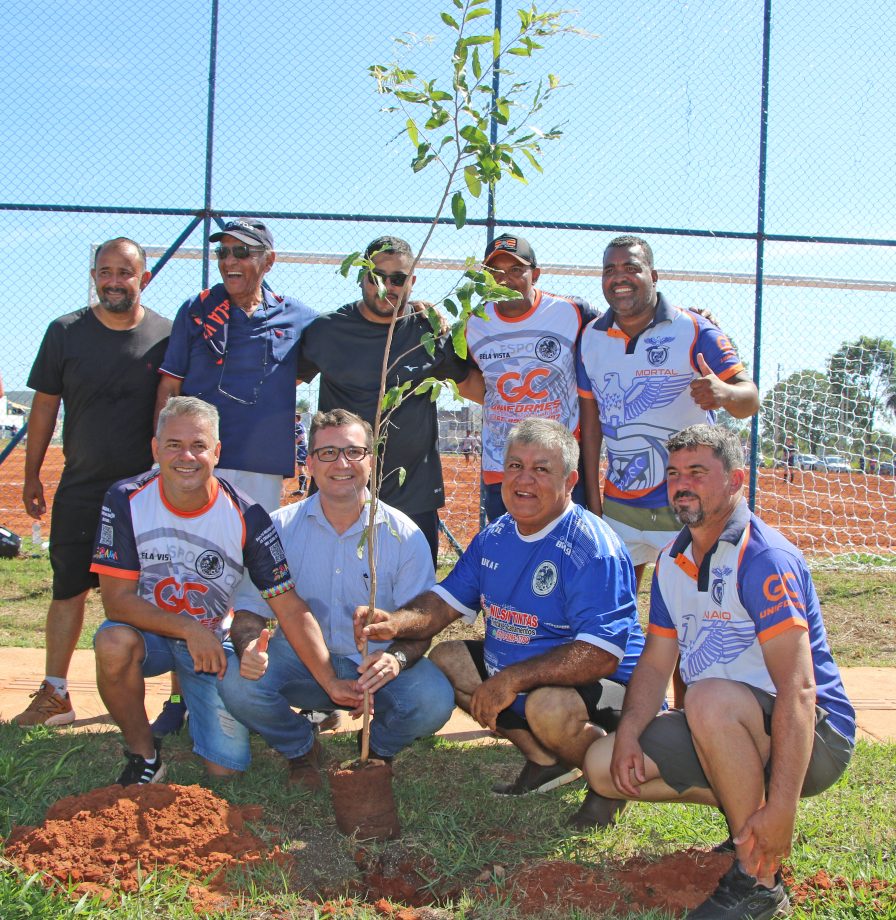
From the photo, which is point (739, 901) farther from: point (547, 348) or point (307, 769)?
point (547, 348)

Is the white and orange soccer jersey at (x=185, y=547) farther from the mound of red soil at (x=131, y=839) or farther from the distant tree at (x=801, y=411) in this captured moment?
the distant tree at (x=801, y=411)

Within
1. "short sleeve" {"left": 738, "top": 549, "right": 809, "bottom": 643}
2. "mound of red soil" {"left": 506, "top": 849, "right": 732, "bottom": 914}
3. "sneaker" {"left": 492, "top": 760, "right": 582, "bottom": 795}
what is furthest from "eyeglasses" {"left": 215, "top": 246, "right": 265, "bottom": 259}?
"mound of red soil" {"left": 506, "top": 849, "right": 732, "bottom": 914}

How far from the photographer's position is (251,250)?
14.6 feet

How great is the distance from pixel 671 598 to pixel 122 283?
2.92 metres

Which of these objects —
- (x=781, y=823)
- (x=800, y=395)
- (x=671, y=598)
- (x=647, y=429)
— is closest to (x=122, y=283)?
(x=647, y=429)

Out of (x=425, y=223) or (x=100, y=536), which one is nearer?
(x=100, y=536)


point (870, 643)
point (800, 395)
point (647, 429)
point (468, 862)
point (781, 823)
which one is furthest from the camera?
point (800, 395)

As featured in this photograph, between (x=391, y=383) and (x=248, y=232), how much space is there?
1.01 metres

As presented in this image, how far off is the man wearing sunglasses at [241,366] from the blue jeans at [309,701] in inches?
39.6

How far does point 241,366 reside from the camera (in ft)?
14.4

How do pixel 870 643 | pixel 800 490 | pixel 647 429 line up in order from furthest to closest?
1. pixel 800 490
2. pixel 870 643
3. pixel 647 429

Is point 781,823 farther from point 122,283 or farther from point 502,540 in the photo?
point 122,283

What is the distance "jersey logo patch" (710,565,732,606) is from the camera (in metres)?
2.97

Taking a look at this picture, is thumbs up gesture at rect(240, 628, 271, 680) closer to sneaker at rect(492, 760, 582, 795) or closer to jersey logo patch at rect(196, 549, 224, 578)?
jersey logo patch at rect(196, 549, 224, 578)
